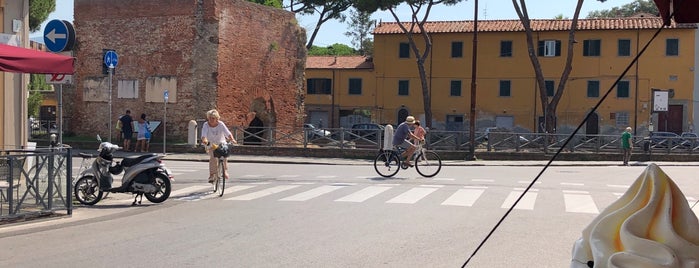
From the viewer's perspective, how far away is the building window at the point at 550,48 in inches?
2002

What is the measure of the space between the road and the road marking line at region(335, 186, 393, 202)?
0.02 meters

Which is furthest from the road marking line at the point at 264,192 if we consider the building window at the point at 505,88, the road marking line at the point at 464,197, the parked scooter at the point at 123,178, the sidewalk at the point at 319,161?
the building window at the point at 505,88

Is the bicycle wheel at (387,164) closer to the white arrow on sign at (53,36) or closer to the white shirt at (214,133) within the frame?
the white shirt at (214,133)

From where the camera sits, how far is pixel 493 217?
35.3 ft

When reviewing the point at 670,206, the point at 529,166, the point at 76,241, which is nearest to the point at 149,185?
the point at 76,241

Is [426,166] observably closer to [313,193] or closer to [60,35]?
[313,193]

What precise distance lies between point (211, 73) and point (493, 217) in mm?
21973

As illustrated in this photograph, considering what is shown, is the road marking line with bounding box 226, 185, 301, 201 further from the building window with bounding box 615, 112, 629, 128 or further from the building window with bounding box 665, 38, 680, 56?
the building window with bounding box 665, 38, 680, 56

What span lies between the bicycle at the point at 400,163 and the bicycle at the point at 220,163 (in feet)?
18.0

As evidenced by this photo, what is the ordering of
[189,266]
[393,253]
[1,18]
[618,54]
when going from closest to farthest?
[189,266], [393,253], [1,18], [618,54]

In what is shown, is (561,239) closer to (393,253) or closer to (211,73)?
(393,253)

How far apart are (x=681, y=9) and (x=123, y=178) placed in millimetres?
9619

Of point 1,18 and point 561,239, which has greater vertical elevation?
point 1,18

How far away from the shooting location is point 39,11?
3144 centimetres
